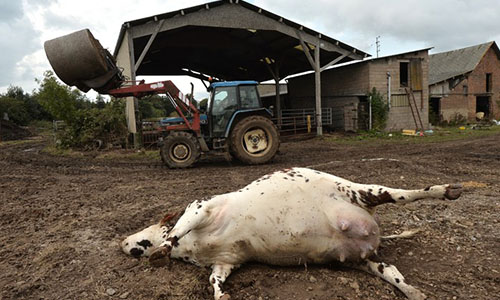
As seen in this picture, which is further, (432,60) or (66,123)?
(432,60)

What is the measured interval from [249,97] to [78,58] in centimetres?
436

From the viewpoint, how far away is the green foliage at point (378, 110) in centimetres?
1698

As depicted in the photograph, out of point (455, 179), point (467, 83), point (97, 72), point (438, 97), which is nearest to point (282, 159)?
point (455, 179)

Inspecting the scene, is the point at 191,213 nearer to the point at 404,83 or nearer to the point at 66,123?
the point at 66,123

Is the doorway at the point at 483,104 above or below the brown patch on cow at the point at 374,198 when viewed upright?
above

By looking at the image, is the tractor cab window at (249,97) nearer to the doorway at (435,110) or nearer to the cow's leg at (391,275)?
the cow's leg at (391,275)

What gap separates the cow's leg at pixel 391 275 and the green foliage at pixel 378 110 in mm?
15455

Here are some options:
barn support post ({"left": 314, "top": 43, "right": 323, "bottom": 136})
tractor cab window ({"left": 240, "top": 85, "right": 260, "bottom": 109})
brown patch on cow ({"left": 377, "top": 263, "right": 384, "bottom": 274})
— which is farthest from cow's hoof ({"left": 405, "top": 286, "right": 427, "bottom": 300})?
barn support post ({"left": 314, "top": 43, "right": 323, "bottom": 136})

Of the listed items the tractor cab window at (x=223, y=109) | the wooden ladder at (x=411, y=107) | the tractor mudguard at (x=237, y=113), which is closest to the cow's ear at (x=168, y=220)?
the tractor mudguard at (x=237, y=113)

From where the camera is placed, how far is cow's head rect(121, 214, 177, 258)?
3.12 meters

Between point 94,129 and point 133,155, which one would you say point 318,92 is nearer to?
point 133,155

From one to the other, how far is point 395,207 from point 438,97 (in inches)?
894

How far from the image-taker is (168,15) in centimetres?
1245

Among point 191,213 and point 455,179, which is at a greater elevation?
point 191,213
